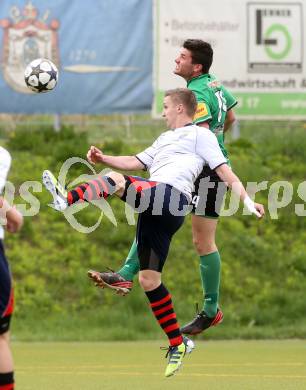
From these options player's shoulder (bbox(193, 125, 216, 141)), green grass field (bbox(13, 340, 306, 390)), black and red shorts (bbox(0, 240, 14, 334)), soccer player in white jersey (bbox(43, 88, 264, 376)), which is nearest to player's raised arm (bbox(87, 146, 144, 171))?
soccer player in white jersey (bbox(43, 88, 264, 376))

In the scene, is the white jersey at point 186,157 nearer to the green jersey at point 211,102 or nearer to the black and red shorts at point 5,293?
the green jersey at point 211,102

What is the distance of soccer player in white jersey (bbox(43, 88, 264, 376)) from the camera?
8.03 meters

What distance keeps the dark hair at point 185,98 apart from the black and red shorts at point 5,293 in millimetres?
2570

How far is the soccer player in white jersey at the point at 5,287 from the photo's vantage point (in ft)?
19.8

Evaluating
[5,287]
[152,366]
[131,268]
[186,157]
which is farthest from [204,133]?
[152,366]

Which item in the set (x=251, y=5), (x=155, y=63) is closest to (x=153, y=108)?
(x=155, y=63)

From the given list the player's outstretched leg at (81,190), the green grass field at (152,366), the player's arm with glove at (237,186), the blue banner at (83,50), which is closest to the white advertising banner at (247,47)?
the blue banner at (83,50)

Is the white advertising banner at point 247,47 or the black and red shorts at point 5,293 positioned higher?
the white advertising banner at point 247,47

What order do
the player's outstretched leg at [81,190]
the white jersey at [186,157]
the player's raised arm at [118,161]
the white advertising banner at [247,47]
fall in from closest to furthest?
the player's outstretched leg at [81,190] < the white jersey at [186,157] < the player's raised arm at [118,161] < the white advertising banner at [247,47]

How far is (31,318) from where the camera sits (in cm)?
1328

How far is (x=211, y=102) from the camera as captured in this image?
8.91 meters

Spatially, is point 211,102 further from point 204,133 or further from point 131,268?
point 131,268

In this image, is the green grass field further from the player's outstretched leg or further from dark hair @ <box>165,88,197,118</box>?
dark hair @ <box>165,88,197,118</box>

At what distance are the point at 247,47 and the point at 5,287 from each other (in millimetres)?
9316
